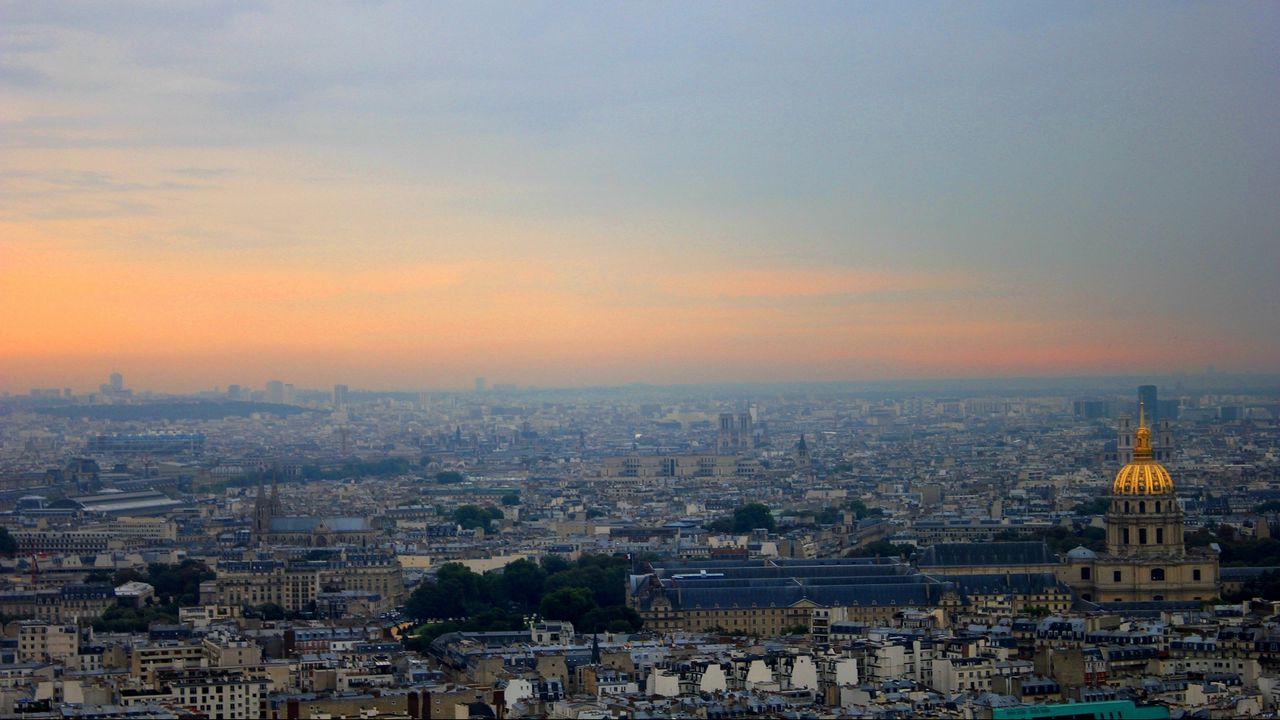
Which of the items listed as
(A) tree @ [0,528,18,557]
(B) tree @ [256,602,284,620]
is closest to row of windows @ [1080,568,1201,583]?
(B) tree @ [256,602,284,620]

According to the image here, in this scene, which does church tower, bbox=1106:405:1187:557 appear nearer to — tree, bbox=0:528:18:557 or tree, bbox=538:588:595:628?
tree, bbox=538:588:595:628

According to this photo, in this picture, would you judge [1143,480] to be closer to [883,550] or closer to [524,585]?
[883,550]

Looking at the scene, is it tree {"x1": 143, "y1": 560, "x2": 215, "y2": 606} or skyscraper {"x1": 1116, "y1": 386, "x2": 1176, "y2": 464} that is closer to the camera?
tree {"x1": 143, "y1": 560, "x2": 215, "y2": 606}

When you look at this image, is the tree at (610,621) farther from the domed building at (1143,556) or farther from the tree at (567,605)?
the domed building at (1143,556)

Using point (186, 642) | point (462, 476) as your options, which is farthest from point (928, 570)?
point (462, 476)

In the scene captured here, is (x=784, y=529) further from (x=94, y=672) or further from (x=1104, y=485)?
(x=94, y=672)

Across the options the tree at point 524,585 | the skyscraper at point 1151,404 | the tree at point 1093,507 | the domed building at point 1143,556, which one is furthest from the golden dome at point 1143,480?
the skyscraper at point 1151,404
